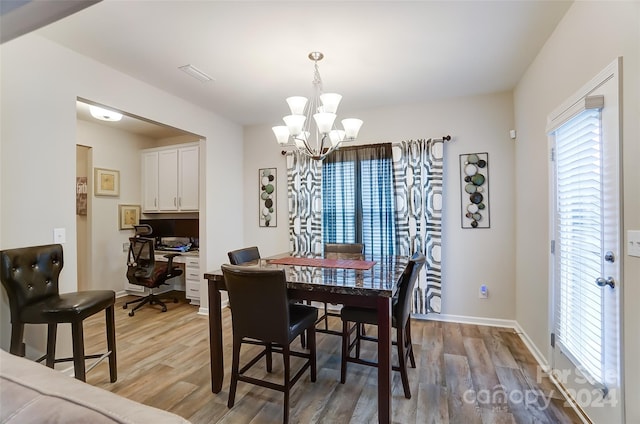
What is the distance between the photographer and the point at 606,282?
1.50 metres

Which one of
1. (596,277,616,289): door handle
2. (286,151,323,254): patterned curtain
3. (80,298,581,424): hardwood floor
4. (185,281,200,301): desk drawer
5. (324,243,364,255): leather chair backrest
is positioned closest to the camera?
(596,277,616,289): door handle

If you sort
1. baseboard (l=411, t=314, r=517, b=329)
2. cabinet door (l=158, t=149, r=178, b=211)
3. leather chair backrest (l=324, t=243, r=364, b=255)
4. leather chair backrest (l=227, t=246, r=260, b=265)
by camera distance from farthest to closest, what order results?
1. cabinet door (l=158, t=149, r=178, b=211)
2. baseboard (l=411, t=314, r=517, b=329)
3. leather chair backrest (l=324, t=243, r=364, b=255)
4. leather chair backrest (l=227, t=246, r=260, b=265)

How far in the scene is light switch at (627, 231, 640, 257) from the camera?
4.30 ft

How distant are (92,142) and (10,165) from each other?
8.56 feet

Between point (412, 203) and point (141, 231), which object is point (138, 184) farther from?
point (412, 203)

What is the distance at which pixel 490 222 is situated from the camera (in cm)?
330

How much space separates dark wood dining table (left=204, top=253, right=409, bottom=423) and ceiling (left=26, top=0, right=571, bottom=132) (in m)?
1.79

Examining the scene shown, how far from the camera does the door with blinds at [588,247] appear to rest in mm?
1471

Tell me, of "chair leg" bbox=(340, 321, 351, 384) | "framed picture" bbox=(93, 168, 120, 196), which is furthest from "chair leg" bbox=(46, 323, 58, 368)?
"framed picture" bbox=(93, 168, 120, 196)

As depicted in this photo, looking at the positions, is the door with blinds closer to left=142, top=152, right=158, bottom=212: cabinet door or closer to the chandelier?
the chandelier

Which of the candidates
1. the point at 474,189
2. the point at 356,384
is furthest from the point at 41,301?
the point at 474,189

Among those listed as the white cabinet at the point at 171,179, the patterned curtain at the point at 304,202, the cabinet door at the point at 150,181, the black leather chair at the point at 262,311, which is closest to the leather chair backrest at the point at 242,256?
the black leather chair at the point at 262,311

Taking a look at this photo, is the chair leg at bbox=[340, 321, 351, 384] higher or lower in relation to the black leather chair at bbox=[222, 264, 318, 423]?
lower

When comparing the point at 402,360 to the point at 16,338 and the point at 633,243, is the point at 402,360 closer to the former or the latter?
the point at 633,243
